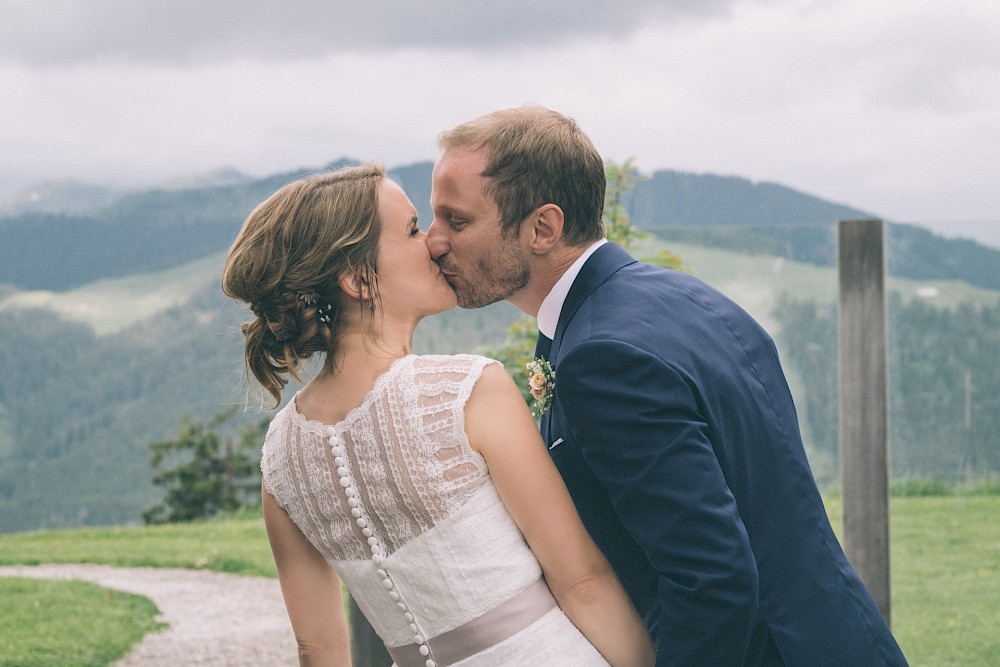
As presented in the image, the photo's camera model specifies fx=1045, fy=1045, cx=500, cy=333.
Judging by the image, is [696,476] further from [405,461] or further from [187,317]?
[187,317]

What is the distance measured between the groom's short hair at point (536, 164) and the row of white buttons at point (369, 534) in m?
0.59

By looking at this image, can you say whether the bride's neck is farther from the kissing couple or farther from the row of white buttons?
the row of white buttons

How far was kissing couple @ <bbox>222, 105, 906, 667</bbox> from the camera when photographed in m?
1.86

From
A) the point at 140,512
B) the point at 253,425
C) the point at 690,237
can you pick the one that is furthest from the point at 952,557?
the point at 140,512

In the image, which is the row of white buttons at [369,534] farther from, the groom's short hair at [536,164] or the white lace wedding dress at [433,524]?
the groom's short hair at [536,164]

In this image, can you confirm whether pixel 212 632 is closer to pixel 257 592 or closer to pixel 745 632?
pixel 257 592

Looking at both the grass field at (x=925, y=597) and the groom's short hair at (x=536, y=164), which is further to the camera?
the grass field at (x=925, y=597)

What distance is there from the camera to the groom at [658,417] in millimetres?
1828

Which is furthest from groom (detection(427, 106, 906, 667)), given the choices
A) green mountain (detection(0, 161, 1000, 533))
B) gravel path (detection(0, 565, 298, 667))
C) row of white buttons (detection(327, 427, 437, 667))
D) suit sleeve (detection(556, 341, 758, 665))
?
gravel path (detection(0, 565, 298, 667))

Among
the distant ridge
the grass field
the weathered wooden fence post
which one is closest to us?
the weathered wooden fence post

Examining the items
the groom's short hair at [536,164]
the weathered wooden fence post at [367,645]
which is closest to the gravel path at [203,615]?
the weathered wooden fence post at [367,645]

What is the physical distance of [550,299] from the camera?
2.28 m

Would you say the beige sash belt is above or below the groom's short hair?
below

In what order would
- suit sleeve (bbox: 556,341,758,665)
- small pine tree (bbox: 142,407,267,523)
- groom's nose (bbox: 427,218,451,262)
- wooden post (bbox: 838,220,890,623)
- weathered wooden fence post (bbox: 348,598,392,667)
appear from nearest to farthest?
suit sleeve (bbox: 556,341,758,665) → groom's nose (bbox: 427,218,451,262) → weathered wooden fence post (bbox: 348,598,392,667) → wooden post (bbox: 838,220,890,623) → small pine tree (bbox: 142,407,267,523)
